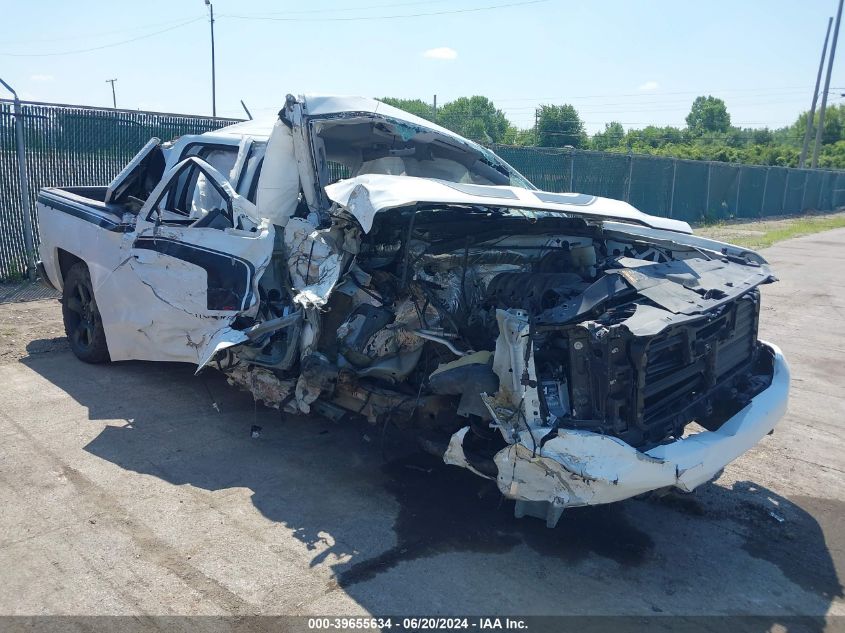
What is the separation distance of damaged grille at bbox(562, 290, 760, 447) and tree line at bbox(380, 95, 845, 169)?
35325mm

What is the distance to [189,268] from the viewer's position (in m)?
5.05

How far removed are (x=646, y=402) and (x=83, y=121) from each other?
918 centimetres

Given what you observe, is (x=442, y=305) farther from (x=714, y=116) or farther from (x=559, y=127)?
(x=714, y=116)

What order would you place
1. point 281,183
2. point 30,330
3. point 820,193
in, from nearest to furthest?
point 281,183, point 30,330, point 820,193

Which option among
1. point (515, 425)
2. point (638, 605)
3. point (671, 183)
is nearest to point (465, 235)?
point (515, 425)

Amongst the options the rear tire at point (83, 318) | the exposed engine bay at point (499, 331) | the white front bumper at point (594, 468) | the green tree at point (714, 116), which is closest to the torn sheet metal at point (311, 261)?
the exposed engine bay at point (499, 331)

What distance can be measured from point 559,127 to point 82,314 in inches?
1824

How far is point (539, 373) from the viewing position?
357cm

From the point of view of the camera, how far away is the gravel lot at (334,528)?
327cm

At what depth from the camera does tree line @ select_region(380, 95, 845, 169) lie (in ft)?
152

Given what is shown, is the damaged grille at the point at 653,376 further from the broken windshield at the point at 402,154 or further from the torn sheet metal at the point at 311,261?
the broken windshield at the point at 402,154

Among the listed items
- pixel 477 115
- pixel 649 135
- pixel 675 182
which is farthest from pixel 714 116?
pixel 675 182

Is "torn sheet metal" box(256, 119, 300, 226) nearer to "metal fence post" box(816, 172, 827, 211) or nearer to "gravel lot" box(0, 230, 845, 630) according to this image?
"gravel lot" box(0, 230, 845, 630)

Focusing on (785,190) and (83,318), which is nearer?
(83,318)
